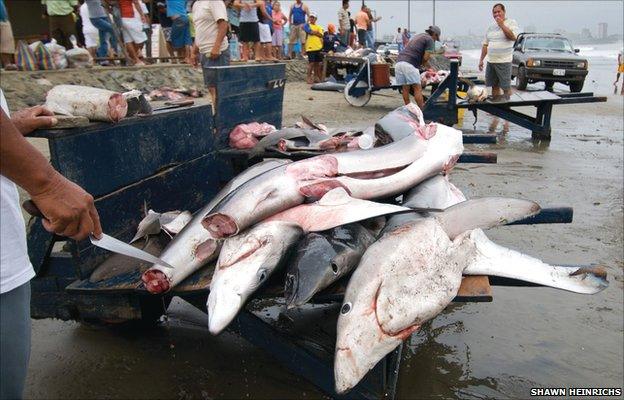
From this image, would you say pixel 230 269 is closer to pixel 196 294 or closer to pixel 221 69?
pixel 196 294

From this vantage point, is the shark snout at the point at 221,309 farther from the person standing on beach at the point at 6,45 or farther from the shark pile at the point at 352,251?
the person standing on beach at the point at 6,45

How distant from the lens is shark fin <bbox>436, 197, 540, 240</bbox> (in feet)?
8.12

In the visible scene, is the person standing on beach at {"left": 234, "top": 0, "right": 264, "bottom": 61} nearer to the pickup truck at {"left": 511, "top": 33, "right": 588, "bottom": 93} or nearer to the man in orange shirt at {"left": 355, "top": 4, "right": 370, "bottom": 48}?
the man in orange shirt at {"left": 355, "top": 4, "right": 370, "bottom": 48}

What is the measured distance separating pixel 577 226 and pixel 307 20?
14500mm

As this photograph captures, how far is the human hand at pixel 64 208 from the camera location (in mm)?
1605

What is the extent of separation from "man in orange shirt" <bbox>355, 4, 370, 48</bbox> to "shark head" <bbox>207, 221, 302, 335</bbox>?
62.8 feet

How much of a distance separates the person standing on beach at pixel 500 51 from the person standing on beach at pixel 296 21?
8.88 metres

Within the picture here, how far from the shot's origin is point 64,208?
64.1 inches

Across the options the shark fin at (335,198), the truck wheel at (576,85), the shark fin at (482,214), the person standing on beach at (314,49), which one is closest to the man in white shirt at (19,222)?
the shark fin at (335,198)

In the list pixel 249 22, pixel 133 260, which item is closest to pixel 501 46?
pixel 249 22

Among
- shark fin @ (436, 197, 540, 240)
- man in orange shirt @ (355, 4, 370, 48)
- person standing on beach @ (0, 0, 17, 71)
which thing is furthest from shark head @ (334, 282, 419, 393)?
man in orange shirt @ (355, 4, 370, 48)

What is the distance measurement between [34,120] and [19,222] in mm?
925

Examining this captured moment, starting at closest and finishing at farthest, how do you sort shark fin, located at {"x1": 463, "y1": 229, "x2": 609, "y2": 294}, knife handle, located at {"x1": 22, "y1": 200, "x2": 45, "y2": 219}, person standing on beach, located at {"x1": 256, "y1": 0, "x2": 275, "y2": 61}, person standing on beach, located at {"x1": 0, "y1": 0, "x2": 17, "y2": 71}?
knife handle, located at {"x1": 22, "y1": 200, "x2": 45, "y2": 219} → shark fin, located at {"x1": 463, "y1": 229, "x2": 609, "y2": 294} → person standing on beach, located at {"x1": 0, "y1": 0, "x2": 17, "y2": 71} → person standing on beach, located at {"x1": 256, "y1": 0, "x2": 275, "y2": 61}

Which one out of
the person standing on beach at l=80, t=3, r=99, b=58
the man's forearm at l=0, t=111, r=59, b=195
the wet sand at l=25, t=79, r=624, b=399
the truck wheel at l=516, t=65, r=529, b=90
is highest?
the person standing on beach at l=80, t=3, r=99, b=58
